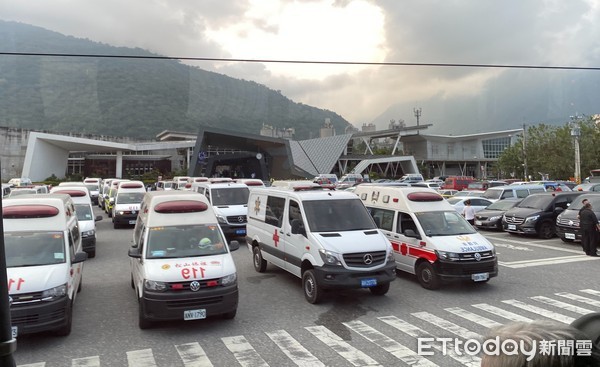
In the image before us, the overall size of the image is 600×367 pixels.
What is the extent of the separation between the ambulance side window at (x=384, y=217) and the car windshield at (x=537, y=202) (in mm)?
9993

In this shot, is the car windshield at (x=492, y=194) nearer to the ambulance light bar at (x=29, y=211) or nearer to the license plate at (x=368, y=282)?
the license plate at (x=368, y=282)

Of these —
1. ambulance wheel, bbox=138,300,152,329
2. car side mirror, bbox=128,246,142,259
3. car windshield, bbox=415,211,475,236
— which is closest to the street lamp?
car windshield, bbox=415,211,475,236

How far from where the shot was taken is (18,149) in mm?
66188

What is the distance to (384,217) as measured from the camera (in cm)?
1214

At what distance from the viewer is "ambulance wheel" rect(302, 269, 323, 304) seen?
875 cm

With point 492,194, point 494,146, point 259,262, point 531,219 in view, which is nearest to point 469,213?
point 531,219

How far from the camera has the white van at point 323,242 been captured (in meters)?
8.64

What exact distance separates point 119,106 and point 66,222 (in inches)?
5282

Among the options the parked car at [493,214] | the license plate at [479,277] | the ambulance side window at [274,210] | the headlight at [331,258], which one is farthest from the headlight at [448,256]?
the parked car at [493,214]

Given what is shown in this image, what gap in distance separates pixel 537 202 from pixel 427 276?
11652mm

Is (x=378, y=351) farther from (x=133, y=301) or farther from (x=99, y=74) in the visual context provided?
(x=99, y=74)

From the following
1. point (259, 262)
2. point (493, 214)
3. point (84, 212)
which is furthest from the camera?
point (493, 214)

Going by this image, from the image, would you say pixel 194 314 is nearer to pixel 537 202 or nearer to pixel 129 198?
pixel 129 198

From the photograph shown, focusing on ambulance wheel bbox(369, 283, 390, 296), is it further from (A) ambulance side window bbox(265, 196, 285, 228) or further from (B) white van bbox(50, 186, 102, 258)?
(B) white van bbox(50, 186, 102, 258)
